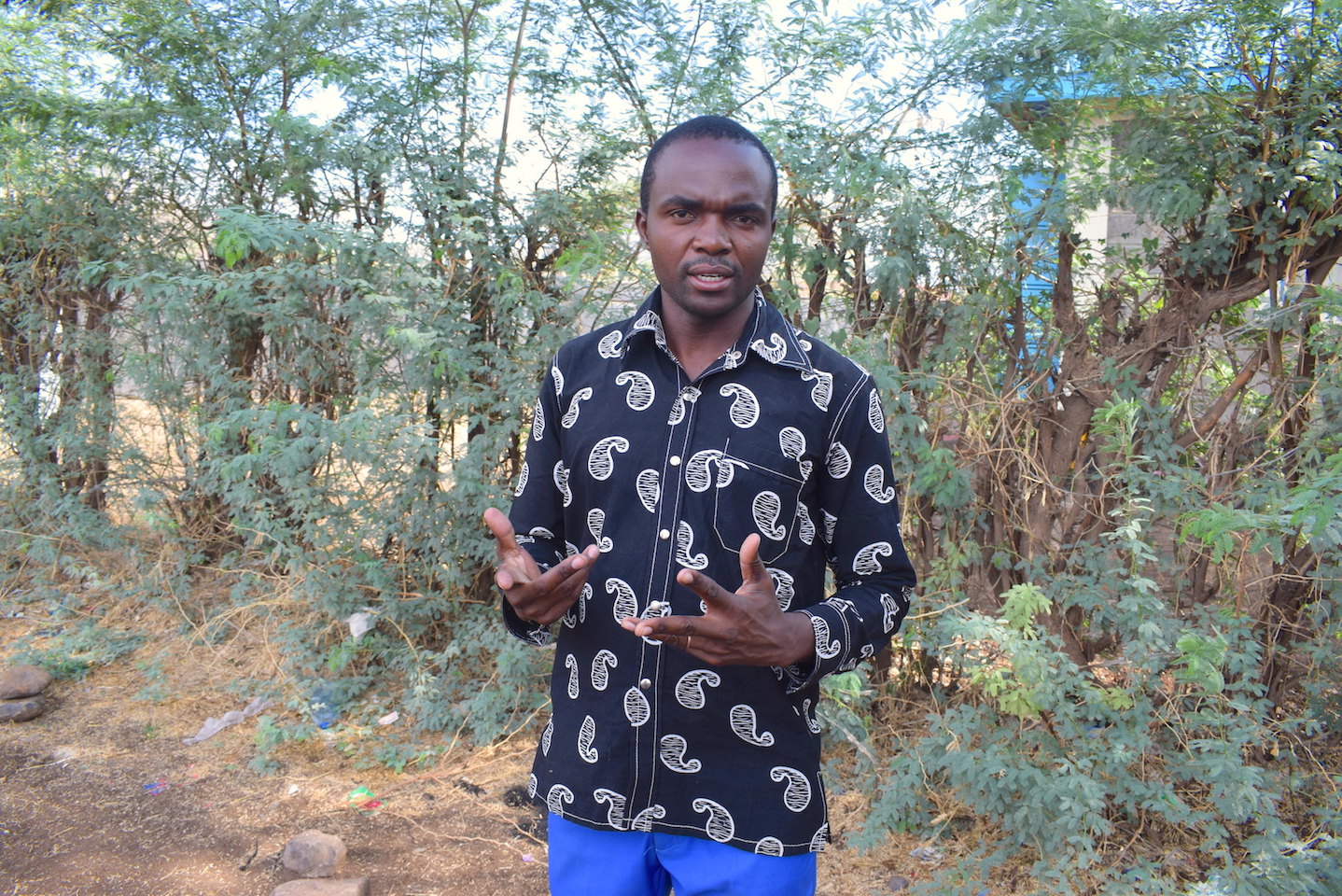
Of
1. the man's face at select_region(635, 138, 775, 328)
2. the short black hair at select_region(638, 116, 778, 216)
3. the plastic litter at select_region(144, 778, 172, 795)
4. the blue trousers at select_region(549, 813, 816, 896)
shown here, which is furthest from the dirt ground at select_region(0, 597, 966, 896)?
the short black hair at select_region(638, 116, 778, 216)

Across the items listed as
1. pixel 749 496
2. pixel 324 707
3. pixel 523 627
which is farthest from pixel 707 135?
pixel 324 707

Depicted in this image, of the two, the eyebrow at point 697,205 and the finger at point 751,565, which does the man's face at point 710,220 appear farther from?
the finger at point 751,565

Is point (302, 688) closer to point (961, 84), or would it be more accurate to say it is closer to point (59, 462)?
point (59, 462)

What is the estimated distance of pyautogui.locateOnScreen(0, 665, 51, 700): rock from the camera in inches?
172

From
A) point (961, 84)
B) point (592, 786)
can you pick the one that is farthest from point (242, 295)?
point (592, 786)

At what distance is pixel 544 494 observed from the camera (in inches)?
64.9

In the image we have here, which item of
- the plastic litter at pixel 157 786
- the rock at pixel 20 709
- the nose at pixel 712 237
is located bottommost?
the plastic litter at pixel 157 786

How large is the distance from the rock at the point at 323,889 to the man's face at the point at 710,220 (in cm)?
233

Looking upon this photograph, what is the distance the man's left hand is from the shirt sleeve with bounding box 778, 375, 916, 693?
14 cm

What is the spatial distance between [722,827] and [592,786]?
219 mm

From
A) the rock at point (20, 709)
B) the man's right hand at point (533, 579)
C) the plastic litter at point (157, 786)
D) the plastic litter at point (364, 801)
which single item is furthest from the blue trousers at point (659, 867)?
the rock at point (20, 709)

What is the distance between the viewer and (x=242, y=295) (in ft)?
13.9

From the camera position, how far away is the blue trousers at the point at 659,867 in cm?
146

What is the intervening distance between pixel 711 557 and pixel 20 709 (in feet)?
13.8
